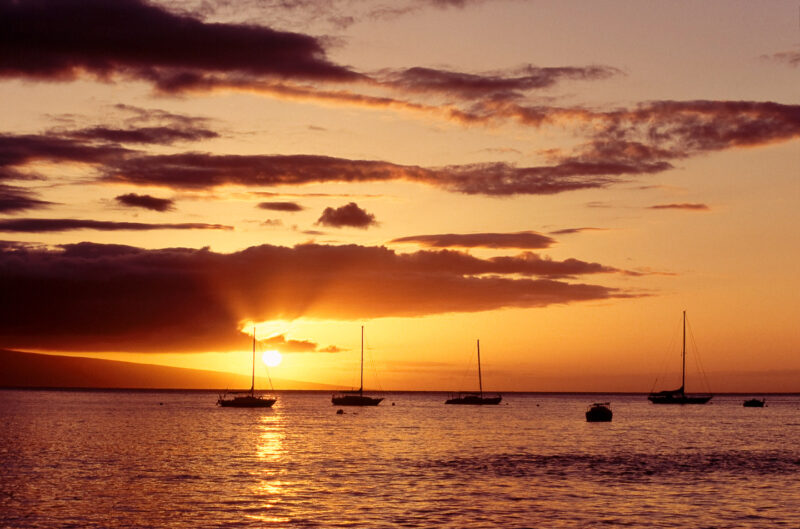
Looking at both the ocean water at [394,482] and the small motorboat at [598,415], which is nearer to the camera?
the ocean water at [394,482]

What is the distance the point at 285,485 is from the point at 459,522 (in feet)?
71.2

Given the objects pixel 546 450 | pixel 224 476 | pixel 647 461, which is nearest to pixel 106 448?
pixel 224 476

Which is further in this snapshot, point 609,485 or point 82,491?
point 609,485

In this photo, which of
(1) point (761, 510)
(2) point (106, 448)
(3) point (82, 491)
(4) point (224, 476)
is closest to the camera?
(1) point (761, 510)

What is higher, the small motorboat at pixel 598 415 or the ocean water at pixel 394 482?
the small motorboat at pixel 598 415

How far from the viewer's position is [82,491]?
65.4m

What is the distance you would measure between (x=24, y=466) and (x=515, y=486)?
43918mm

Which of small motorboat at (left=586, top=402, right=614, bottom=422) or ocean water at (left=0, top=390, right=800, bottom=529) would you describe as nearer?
ocean water at (left=0, top=390, right=800, bottom=529)

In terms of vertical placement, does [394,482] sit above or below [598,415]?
below

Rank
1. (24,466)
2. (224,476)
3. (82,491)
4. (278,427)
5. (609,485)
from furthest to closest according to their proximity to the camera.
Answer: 1. (278,427)
2. (24,466)
3. (224,476)
4. (609,485)
5. (82,491)

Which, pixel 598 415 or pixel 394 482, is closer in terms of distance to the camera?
pixel 394 482

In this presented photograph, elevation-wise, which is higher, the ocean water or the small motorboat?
the small motorboat

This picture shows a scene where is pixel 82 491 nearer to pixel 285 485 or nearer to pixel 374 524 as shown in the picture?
pixel 285 485

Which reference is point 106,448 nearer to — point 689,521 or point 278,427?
point 278,427
